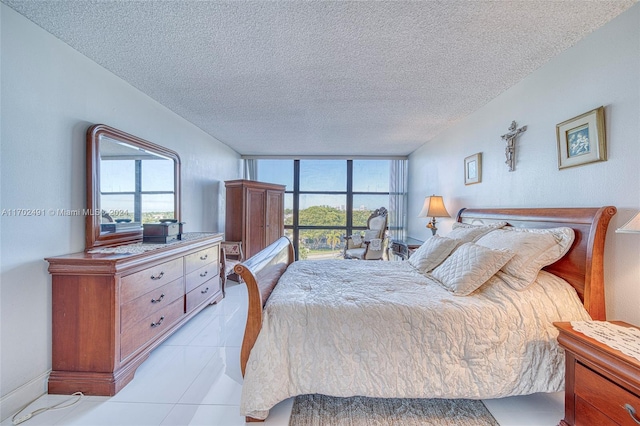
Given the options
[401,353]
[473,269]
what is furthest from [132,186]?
[473,269]

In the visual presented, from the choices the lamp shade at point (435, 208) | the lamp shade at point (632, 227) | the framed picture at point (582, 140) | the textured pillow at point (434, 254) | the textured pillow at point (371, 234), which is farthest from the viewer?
the textured pillow at point (371, 234)

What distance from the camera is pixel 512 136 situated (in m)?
2.38

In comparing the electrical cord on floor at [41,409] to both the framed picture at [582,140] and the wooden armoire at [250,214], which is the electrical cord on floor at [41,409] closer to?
the wooden armoire at [250,214]

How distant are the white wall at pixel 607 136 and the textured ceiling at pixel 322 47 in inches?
5.4

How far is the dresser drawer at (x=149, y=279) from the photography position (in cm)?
180

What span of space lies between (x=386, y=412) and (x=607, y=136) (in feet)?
7.05

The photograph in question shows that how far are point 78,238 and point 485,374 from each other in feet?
9.43

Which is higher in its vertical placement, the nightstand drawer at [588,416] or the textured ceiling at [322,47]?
the textured ceiling at [322,47]

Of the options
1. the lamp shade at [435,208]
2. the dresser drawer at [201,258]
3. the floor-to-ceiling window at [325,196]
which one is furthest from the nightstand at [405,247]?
the dresser drawer at [201,258]

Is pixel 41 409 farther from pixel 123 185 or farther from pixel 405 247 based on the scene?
pixel 405 247

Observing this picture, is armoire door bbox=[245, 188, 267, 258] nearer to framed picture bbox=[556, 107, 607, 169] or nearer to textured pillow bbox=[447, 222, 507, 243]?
textured pillow bbox=[447, 222, 507, 243]

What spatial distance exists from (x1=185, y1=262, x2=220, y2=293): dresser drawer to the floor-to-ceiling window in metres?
2.61

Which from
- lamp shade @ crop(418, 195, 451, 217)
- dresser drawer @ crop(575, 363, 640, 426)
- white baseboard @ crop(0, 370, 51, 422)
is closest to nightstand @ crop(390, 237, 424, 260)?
lamp shade @ crop(418, 195, 451, 217)

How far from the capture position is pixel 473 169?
302 centimetres
